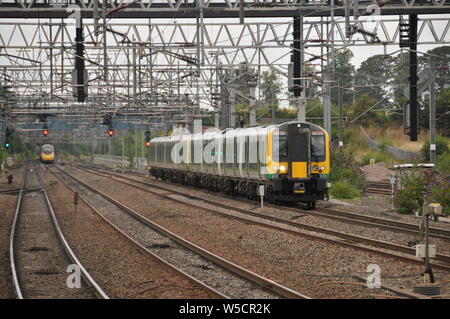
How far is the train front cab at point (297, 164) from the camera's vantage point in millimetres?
24422

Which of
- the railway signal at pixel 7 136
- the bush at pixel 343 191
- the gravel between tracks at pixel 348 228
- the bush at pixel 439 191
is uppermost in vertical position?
the railway signal at pixel 7 136

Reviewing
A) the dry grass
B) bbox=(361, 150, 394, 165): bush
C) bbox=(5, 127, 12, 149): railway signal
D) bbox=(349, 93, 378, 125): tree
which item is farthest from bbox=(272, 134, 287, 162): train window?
bbox=(5, 127, 12, 149): railway signal

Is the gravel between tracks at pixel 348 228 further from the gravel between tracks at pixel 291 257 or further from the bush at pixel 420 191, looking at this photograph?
A: the bush at pixel 420 191

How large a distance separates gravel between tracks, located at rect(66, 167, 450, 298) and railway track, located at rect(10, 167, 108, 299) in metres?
2.80

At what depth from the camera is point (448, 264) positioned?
41.4 ft

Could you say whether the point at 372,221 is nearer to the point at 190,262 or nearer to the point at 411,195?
the point at 411,195

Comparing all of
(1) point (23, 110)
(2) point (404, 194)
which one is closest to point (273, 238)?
(2) point (404, 194)

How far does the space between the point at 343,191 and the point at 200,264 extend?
16.5 meters

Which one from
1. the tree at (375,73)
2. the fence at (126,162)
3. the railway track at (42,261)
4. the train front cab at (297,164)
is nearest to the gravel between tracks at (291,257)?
the railway track at (42,261)

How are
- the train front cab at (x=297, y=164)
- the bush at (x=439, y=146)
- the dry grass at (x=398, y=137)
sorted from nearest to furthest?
the train front cab at (x=297, y=164)
the bush at (x=439, y=146)
the dry grass at (x=398, y=137)

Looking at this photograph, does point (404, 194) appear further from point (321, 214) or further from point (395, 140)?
point (395, 140)

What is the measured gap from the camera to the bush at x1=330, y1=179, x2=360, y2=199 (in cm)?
2908

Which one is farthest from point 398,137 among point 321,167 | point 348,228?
point 348,228

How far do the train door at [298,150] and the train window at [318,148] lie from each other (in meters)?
0.21
